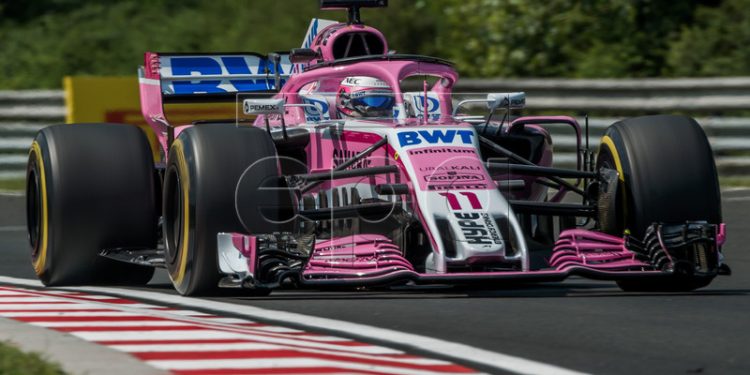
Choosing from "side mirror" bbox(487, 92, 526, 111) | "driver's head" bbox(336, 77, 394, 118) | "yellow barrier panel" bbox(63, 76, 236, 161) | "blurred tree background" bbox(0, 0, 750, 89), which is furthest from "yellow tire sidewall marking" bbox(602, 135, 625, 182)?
"blurred tree background" bbox(0, 0, 750, 89)

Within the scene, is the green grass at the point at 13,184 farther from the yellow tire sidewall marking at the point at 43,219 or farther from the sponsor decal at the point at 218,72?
the yellow tire sidewall marking at the point at 43,219

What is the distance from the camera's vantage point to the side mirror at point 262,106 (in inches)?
351

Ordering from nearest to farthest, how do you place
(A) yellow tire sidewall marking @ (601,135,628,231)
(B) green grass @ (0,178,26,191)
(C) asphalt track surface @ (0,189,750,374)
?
(C) asphalt track surface @ (0,189,750,374) → (A) yellow tire sidewall marking @ (601,135,628,231) → (B) green grass @ (0,178,26,191)

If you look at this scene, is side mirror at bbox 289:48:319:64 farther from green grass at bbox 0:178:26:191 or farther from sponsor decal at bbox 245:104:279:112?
green grass at bbox 0:178:26:191

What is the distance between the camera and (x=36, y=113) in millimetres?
17922

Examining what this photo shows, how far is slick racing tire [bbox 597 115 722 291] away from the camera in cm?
868

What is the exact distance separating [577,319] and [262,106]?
99.1 inches

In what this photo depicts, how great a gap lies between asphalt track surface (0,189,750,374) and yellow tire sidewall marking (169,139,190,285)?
1.20ft

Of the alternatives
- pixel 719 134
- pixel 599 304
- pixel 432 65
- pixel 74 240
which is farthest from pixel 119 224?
pixel 719 134

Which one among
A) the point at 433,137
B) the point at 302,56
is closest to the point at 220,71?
the point at 302,56

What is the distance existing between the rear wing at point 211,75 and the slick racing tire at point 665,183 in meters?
3.12

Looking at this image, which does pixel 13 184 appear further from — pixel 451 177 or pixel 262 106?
pixel 451 177

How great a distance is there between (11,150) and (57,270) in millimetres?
8252

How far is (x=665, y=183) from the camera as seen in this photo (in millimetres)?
8703
